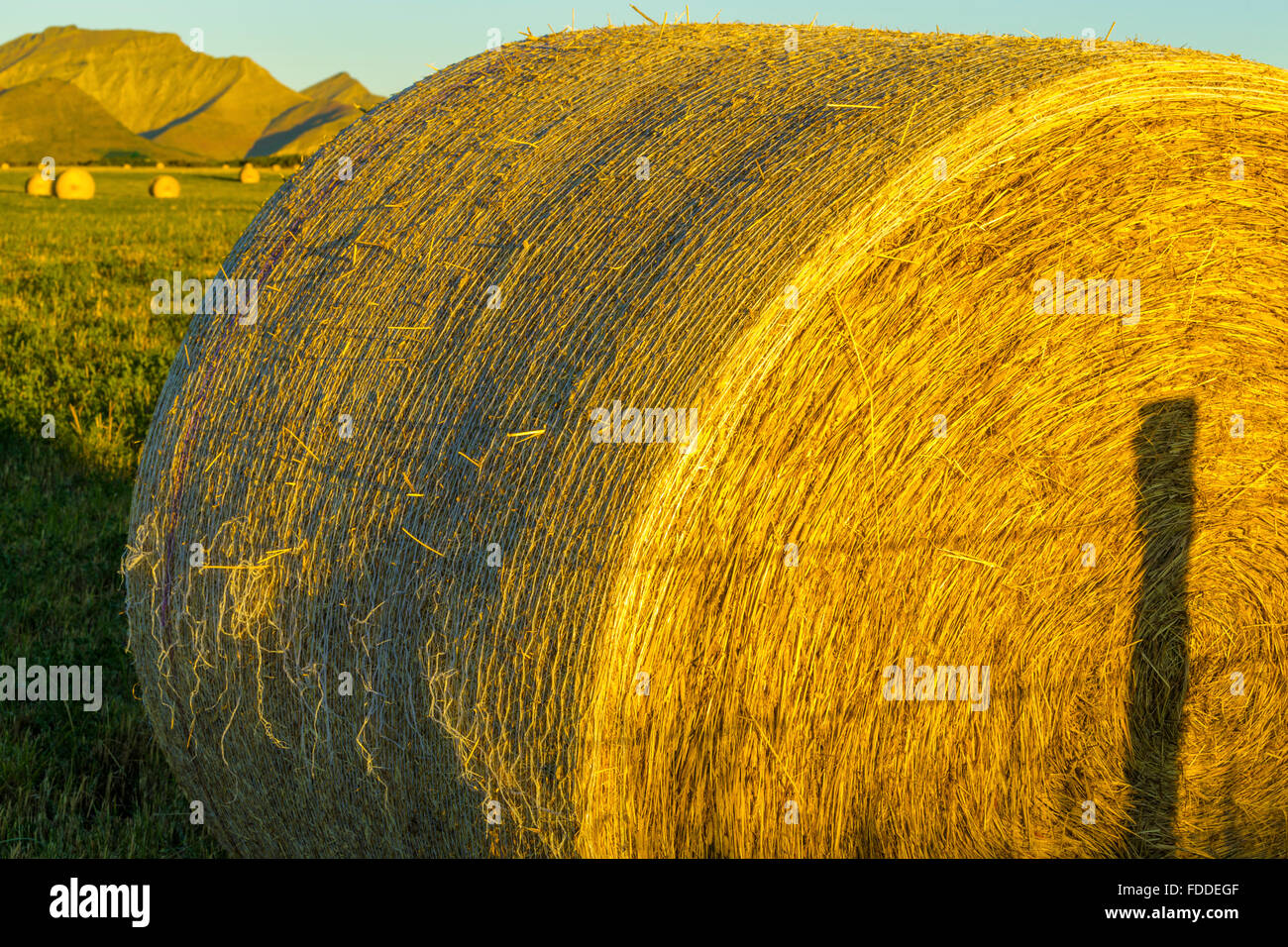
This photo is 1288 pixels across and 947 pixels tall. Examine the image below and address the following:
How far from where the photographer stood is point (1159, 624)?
14.1 ft

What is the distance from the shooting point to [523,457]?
10.5ft

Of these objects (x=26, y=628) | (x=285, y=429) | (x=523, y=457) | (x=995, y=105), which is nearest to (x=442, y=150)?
(x=285, y=429)

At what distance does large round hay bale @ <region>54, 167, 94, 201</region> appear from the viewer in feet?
122

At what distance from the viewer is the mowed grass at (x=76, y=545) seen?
4.65 meters

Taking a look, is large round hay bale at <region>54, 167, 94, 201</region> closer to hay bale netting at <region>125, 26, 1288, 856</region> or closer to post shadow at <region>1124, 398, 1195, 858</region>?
hay bale netting at <region>125, 26, 1288, 856</region>

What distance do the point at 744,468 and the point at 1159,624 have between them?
2.00 meters

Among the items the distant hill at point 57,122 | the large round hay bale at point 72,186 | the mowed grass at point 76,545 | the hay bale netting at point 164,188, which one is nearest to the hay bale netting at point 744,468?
the mowed grass at point 76,545

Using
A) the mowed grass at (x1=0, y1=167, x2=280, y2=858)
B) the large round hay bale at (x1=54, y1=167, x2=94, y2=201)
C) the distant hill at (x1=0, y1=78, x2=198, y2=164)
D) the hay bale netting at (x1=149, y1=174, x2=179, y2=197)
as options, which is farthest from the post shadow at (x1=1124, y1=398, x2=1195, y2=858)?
the distant hill at (x1=0, y1=78, x2=198, y2=164)

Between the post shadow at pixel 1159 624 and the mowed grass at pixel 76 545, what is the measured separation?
11.4 ft

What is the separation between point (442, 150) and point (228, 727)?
2056 millimetres

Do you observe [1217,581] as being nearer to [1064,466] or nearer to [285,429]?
[1064,466]

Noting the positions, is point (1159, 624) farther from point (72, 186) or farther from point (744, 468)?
point (72, 186)

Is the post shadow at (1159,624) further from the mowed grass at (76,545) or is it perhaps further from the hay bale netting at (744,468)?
the mowed grass at (76,545)

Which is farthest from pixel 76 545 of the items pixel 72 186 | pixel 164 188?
pixel 164 188
